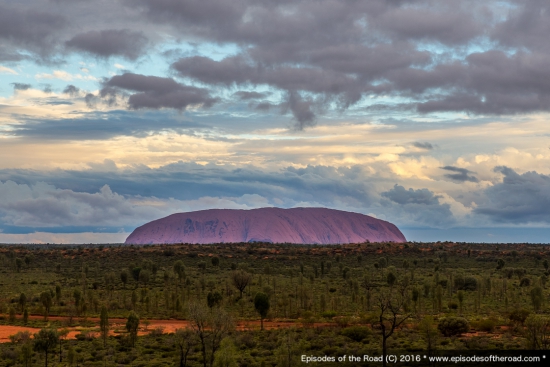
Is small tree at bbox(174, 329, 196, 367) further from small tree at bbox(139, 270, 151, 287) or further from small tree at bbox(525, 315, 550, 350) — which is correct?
small tree at bbox(139, 270, 151, 287)

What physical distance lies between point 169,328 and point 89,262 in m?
70.4

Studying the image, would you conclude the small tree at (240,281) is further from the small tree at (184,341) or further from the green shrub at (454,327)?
the green shrub at (454,327)

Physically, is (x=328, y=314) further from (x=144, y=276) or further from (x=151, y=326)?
(x=144, y=276)

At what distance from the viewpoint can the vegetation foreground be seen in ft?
112

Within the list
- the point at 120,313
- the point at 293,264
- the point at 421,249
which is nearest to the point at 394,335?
the point at 120,313

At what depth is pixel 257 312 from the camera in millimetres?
57031

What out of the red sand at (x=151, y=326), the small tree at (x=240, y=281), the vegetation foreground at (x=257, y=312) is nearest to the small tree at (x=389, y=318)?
the vegetation foreground at (x=257, y=312)

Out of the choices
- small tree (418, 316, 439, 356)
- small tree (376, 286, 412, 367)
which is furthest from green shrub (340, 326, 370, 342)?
small tree (418, 316, 439, 356)

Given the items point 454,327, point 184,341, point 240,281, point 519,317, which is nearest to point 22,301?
point 240,281

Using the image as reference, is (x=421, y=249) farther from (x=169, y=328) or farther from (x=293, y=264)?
(x=169, y=328)

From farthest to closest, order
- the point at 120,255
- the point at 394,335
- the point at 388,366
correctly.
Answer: the point at 120,255
the point at 394,335
the point at 388,366

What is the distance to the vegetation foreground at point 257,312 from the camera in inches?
1348

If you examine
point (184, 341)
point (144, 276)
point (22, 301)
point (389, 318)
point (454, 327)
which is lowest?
Answer: point (184, 341)

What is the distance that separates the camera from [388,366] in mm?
30438
